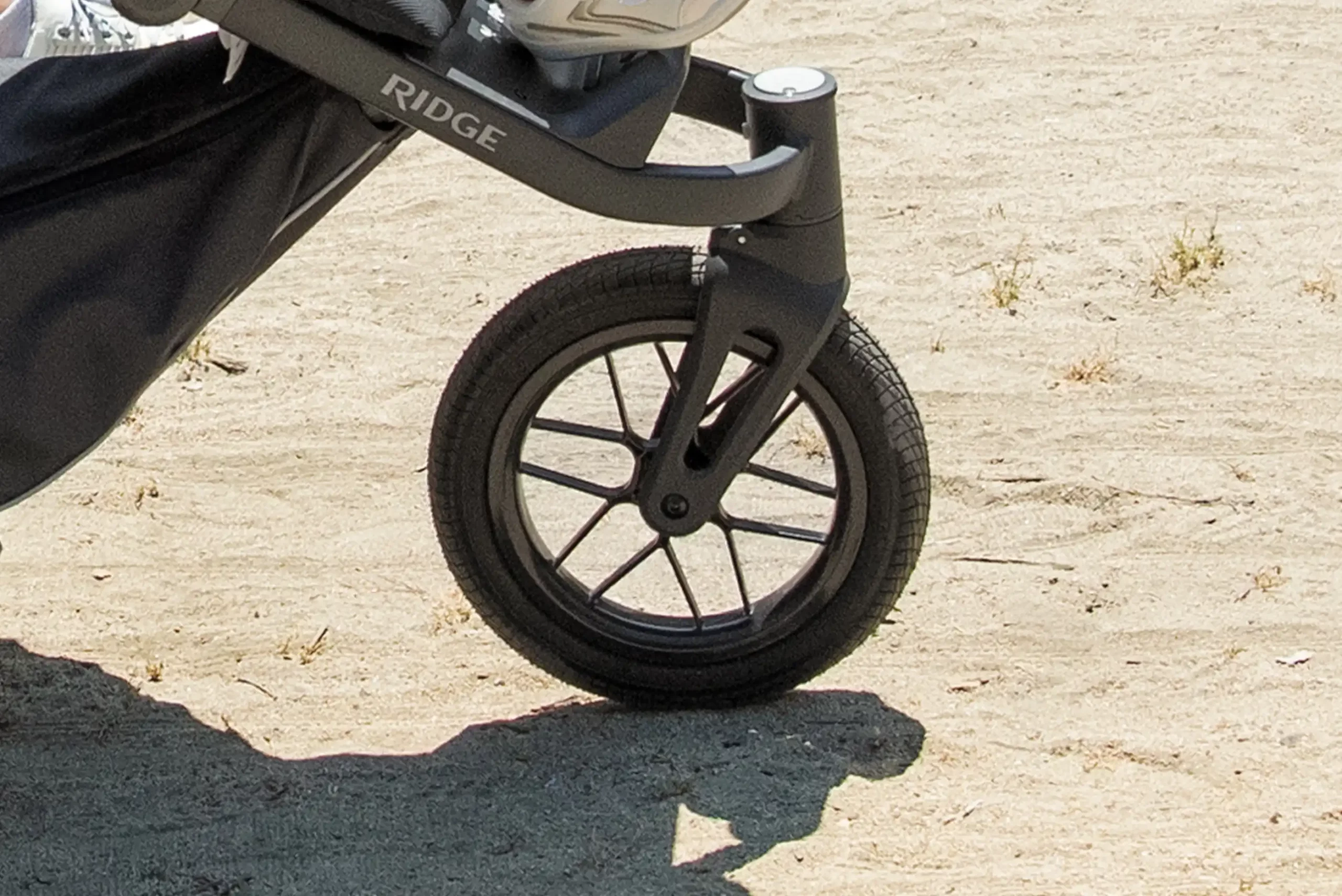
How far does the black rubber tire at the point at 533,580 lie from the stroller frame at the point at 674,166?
0.22 feet

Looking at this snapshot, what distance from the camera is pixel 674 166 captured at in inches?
99.1

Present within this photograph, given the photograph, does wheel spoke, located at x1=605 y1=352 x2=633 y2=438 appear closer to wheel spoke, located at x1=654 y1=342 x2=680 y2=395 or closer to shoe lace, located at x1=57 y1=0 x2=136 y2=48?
wheel spoke, located at x1=654 y1=342 x2=680 y2=395

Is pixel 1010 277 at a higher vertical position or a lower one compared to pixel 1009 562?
higher

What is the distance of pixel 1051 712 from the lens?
9.31 feet

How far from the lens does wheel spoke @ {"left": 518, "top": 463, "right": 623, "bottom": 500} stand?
278cm

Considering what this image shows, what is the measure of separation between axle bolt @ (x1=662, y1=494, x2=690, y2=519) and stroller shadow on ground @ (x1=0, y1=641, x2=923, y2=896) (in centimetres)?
27

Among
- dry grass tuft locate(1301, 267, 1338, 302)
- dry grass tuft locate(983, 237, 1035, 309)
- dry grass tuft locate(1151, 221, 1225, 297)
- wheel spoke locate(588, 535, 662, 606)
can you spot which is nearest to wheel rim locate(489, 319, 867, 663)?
wheel spoke locate(588, 535, 662, 606)

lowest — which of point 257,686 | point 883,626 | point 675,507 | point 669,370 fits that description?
point 257,686

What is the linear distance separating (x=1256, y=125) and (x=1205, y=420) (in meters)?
1.17

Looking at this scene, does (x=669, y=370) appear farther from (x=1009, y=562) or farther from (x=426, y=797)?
(x=1009, y=562)

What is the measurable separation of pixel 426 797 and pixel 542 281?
63cm

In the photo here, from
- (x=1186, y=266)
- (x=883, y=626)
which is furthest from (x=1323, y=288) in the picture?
(x=883, y=626)

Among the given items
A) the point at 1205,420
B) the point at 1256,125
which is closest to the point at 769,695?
the point at 1205,420

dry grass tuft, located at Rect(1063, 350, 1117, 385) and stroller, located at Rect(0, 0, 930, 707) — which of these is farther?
dry grass tuft, located at Rect(1063, 350, 1117, 385)
